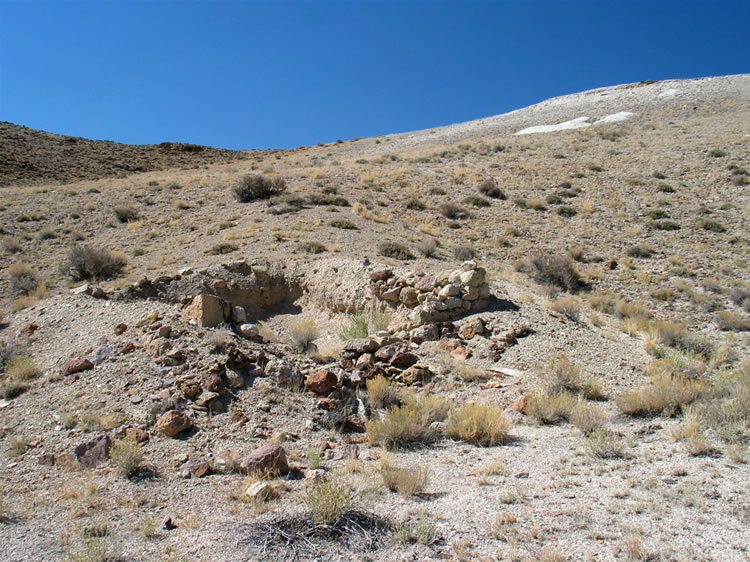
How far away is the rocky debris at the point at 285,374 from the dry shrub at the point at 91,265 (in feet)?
26.9

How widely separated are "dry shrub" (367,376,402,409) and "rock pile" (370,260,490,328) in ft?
9.58

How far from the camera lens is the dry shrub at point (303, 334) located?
9.66m

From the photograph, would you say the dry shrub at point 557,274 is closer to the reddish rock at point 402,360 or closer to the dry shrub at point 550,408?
the reddish rock at point 402,360

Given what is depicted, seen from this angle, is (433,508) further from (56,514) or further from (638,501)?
(56,514)

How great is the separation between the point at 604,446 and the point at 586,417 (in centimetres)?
92

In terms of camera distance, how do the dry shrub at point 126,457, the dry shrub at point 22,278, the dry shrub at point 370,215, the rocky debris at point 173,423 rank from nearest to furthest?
1. the dry shrub at point 126,457
2. the rocky debris at point 173,423
3. the dry shrub at point 22,278
4. the dry shrub at point 370,215

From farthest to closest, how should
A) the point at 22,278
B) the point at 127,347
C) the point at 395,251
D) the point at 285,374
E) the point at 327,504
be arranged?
1. the point at 395,251
2. the point at 22,278
3. the point at 127,347
4. the point at 285,374
5. the point at 327,504

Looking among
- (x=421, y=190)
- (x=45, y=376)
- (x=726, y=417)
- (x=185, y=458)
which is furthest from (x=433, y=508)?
(x=421, y=190)

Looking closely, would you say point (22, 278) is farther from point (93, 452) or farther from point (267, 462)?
point (267, 462)

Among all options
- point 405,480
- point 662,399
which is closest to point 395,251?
point 662,399

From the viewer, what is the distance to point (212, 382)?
6.77 meters

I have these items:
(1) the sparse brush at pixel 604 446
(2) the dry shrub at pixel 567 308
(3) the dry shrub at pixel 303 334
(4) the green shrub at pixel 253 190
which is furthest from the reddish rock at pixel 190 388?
(4) the green shrub at pixel 253 190

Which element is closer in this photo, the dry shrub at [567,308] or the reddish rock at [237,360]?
the reddish rock at [237,360]

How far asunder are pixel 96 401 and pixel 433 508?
15.8 ft
